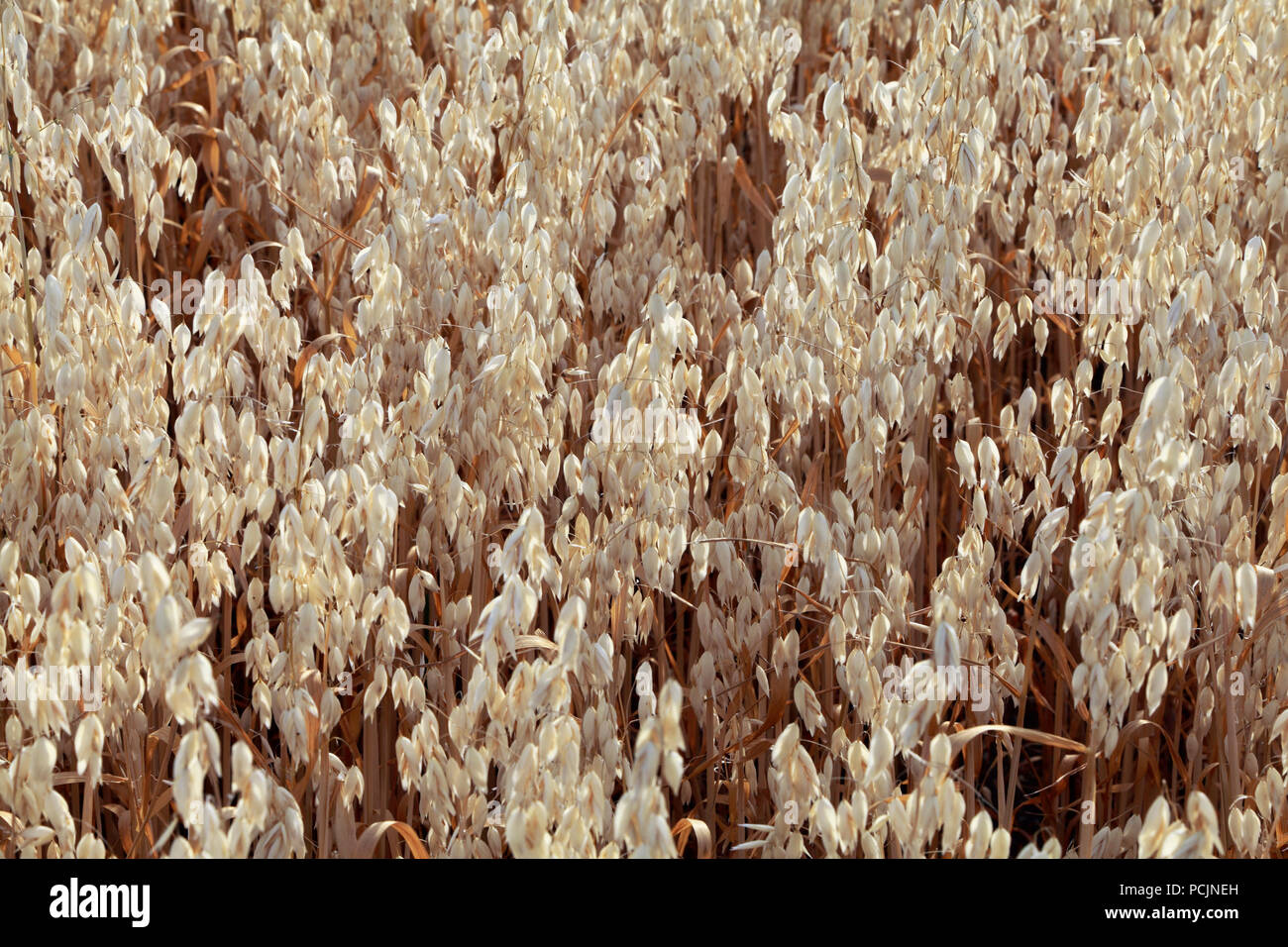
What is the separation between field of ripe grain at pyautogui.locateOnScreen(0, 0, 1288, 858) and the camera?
1.31 meters

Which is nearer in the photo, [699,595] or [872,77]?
[699,595]

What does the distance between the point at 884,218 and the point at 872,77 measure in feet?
Answer: 1.87

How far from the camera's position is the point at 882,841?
4.89ft

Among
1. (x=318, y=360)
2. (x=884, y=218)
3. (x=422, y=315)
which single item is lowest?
(x=318, y=360)

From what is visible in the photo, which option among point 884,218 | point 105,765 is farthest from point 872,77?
point 105,765

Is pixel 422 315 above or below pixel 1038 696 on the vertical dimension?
above

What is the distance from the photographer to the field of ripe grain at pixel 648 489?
1306 millimetres

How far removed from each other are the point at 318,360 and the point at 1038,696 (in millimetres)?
1272

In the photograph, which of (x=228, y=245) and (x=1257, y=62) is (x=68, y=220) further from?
(x=1257, y=62)

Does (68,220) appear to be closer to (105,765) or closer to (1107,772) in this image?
(105,765)

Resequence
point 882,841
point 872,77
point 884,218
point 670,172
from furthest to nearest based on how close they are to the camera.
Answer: point 872,77 < point 670,172 < point 884,218 < point 882,841

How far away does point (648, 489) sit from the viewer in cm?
161

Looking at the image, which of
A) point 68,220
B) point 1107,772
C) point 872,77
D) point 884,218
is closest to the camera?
point 1107,772

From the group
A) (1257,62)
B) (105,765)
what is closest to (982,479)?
(1257,62)
